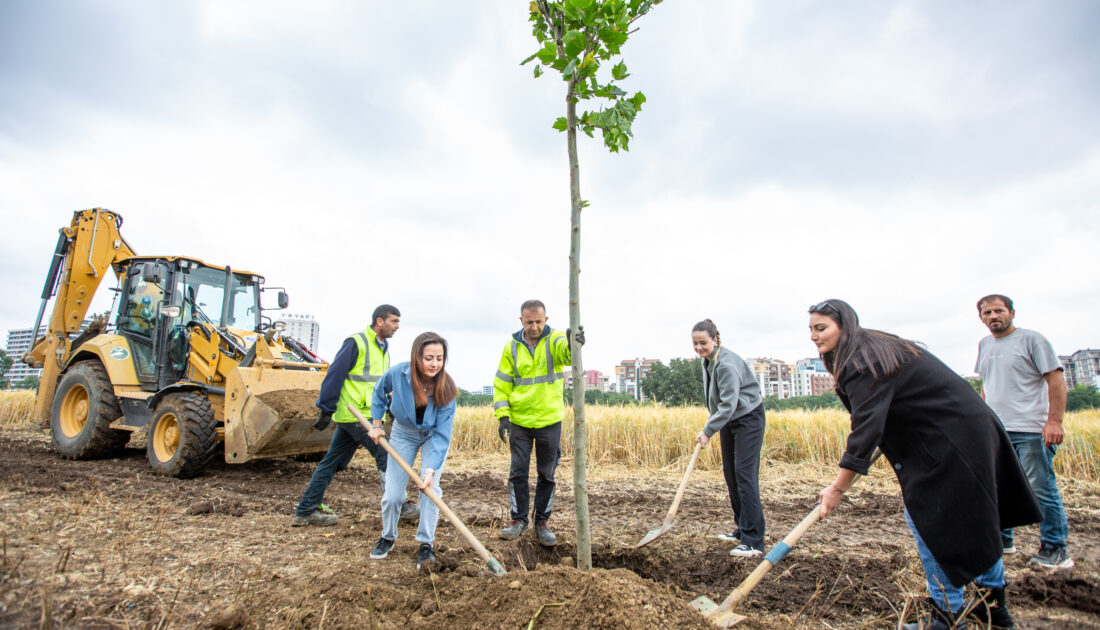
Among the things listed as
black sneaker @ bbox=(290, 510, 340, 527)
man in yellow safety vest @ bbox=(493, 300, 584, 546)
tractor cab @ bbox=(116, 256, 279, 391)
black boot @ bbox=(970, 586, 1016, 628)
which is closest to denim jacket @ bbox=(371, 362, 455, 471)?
man in yellow safety vest @ bbox=(493, 300, 584, 546)

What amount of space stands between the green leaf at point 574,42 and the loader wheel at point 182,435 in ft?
19.0

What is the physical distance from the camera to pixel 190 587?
2.94m

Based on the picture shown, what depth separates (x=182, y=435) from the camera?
5898 millimetres

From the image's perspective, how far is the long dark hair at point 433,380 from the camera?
3.65 m

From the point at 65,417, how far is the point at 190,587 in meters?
7.07

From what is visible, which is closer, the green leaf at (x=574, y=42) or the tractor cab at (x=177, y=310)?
the green leaf at (x=574, y=42)

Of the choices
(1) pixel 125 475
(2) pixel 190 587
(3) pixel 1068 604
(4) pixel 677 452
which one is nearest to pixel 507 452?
(4) pixel 677 452

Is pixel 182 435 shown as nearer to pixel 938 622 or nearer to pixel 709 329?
pixel 709 329

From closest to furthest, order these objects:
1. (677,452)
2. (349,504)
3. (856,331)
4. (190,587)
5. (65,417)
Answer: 1. (856,331)
2. (190,587)
3. (349,504)
4. (65,417)
5. (677,452)

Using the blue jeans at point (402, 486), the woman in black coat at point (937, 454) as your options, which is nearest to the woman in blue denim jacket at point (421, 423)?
the blue jeans at point (402, 486)

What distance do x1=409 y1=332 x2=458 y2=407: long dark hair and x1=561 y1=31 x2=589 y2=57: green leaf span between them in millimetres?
2072

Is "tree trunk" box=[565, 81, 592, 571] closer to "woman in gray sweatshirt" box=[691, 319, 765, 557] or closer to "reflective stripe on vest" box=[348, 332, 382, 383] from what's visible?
"woman in gray sweatshirt" box=[691, 319, 765, 557]

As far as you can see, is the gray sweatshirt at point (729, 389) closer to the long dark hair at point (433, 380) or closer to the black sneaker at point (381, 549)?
the long dark hair at point (433, 380)

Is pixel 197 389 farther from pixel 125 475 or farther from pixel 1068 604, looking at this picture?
pixel 1068 604
